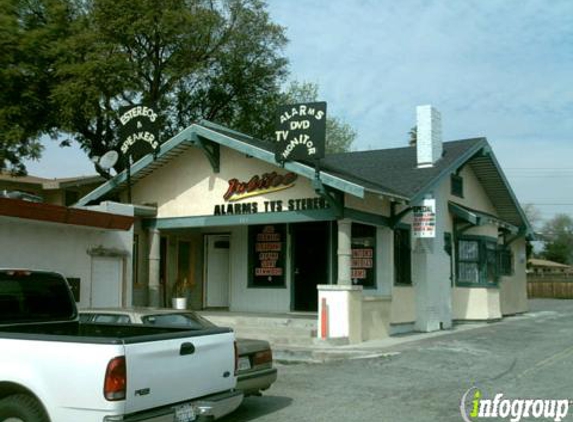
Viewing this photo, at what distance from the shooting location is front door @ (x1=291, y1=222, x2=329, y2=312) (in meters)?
18.8

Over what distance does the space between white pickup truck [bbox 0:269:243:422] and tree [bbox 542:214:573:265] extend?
61761 mm

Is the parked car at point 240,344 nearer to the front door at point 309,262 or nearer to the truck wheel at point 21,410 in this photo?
the truck wheel at point 21,410


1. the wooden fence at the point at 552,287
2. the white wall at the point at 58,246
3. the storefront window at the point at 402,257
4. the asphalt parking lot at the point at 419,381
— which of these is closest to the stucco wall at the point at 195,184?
the white wall at the point at 58,246

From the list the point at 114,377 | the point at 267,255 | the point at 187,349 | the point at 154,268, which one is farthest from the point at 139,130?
the point at 114,377

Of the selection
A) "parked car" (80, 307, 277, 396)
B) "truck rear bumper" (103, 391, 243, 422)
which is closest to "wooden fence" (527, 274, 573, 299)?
"parked car" (80, 307, 277, 396)

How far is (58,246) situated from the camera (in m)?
14.0

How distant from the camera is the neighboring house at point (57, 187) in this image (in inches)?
938

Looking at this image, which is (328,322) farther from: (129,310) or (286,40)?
(286,40)

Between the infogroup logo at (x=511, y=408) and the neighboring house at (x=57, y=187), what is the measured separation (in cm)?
1607

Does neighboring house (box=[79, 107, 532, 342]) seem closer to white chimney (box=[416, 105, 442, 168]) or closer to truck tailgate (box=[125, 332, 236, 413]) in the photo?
white chimney (box=[416, 105, 442, 168])

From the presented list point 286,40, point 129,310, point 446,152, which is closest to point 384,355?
point 129,310

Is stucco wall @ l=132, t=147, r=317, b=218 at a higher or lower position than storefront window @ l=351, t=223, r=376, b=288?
higher

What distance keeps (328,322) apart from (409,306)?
4008mm

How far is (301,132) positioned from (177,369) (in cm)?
1013
